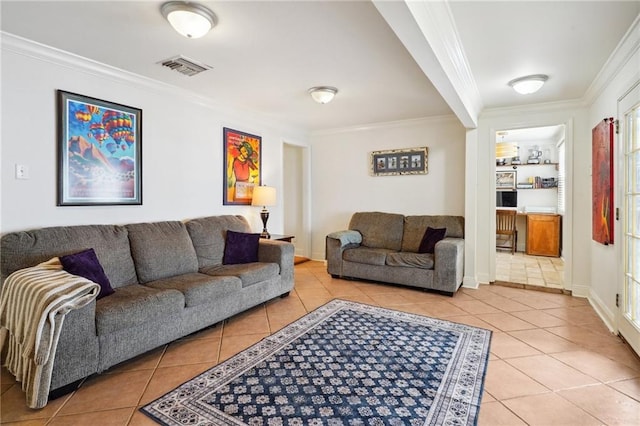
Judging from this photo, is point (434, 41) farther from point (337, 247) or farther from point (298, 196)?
point (298, 196)

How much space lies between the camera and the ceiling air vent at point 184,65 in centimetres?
271

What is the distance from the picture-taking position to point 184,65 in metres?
2.81

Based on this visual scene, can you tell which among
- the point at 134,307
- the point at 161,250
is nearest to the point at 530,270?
the point at 161,250

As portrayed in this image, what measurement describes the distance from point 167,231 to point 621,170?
399 cm

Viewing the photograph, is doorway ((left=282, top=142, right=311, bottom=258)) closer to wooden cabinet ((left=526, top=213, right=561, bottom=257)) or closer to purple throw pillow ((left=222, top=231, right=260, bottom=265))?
purple throw pillow ((left=222, top=231, right=260, bottom=265))

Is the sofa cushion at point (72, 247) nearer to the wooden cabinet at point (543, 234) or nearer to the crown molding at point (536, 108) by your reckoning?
the crown molding at point (536, 108)

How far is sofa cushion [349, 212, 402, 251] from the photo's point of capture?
15.0ft

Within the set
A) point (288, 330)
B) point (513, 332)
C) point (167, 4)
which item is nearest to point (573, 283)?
point (513, 332)

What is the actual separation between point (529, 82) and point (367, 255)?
8.35 feet

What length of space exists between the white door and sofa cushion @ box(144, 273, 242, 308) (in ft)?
10.2

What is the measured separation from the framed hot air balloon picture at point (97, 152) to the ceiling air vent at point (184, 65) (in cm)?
61

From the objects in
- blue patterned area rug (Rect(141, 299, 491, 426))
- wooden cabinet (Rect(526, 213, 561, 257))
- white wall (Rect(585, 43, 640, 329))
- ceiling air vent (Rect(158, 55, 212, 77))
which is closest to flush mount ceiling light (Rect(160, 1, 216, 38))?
ceiling air vent (Rect(158, 55, 212, 77))

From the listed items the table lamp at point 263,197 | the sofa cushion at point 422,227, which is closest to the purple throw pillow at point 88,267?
the table lamp at point 263,197

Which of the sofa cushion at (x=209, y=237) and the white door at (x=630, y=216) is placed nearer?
the white door at (x=630, y=216)
